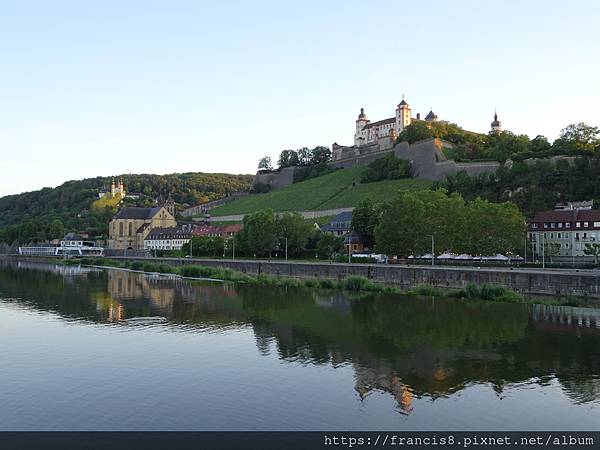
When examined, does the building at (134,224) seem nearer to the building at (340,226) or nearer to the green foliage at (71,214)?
the green foliage at (71,214)

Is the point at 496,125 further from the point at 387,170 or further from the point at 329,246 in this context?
the point at 329,246

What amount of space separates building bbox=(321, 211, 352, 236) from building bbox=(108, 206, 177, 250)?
4828cm

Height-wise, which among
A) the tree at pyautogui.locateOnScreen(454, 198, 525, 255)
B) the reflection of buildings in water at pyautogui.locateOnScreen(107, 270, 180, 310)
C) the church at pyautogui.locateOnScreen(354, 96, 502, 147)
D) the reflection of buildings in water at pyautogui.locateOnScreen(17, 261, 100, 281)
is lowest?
the reflection of buildings in water at pyautogui.locateOnScreen(107, 270, 180, 310)

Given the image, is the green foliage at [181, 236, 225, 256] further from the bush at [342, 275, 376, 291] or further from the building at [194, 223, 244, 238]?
the bush at [342, 275, 376, 291]

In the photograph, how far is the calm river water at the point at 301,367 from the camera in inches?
667

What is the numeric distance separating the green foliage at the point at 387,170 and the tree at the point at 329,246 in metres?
34.4

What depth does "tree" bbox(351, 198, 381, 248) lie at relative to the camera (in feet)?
239

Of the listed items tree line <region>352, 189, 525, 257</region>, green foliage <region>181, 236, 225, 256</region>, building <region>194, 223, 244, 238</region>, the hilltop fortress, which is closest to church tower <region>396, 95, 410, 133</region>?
the hilltop fortress

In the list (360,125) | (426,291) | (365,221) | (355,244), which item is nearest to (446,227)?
(365,221)

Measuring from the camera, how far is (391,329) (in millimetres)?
31344

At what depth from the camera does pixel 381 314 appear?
36.3 m

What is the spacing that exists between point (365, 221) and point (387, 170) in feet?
122

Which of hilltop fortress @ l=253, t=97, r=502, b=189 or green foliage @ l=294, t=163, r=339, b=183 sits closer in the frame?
hilltop fortress @ l=253, t=97, r=502, b=189
